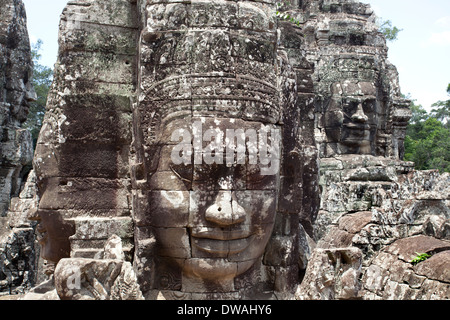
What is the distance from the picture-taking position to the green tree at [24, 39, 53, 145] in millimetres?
24312

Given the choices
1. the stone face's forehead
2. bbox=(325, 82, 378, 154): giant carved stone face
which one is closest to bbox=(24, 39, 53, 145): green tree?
bbox=(325, 82, 378, 154): giant carved stone face

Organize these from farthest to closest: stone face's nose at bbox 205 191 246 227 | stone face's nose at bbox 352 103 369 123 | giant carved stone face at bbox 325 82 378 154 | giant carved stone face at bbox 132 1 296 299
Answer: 1. giant carved stone face at bbox 325 82 378 154
2. stone face's nose at bbox 352 103 369 123
3. giant carved stone face at bbox 132 1 296 299
4. stone face's nose at bbox 205 191 246 227

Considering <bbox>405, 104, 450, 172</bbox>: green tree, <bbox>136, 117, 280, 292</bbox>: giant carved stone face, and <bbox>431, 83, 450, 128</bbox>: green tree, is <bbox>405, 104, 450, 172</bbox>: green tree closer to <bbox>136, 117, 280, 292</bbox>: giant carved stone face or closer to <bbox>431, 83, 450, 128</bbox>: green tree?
<bbox>431, 83, 450, 128</bbox>: green tree

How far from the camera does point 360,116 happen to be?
1243cm

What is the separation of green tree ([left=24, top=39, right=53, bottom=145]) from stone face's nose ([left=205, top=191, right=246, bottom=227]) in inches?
819

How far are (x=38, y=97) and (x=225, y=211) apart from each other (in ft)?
75.1

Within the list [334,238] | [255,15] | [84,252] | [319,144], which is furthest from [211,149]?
[319,144]

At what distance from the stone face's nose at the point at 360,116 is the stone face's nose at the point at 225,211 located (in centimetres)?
883

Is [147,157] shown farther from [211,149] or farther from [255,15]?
[255,15]

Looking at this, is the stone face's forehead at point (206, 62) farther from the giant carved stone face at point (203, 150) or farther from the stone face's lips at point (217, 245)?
the stone face's lips at point (217, 245)

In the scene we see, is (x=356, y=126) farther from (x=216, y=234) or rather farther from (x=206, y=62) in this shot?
(x=216, y=234)

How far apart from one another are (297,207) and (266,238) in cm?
53

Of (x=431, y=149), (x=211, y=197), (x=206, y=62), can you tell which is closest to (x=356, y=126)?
(x=206, y=62)

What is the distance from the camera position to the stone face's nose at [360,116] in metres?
12.4
